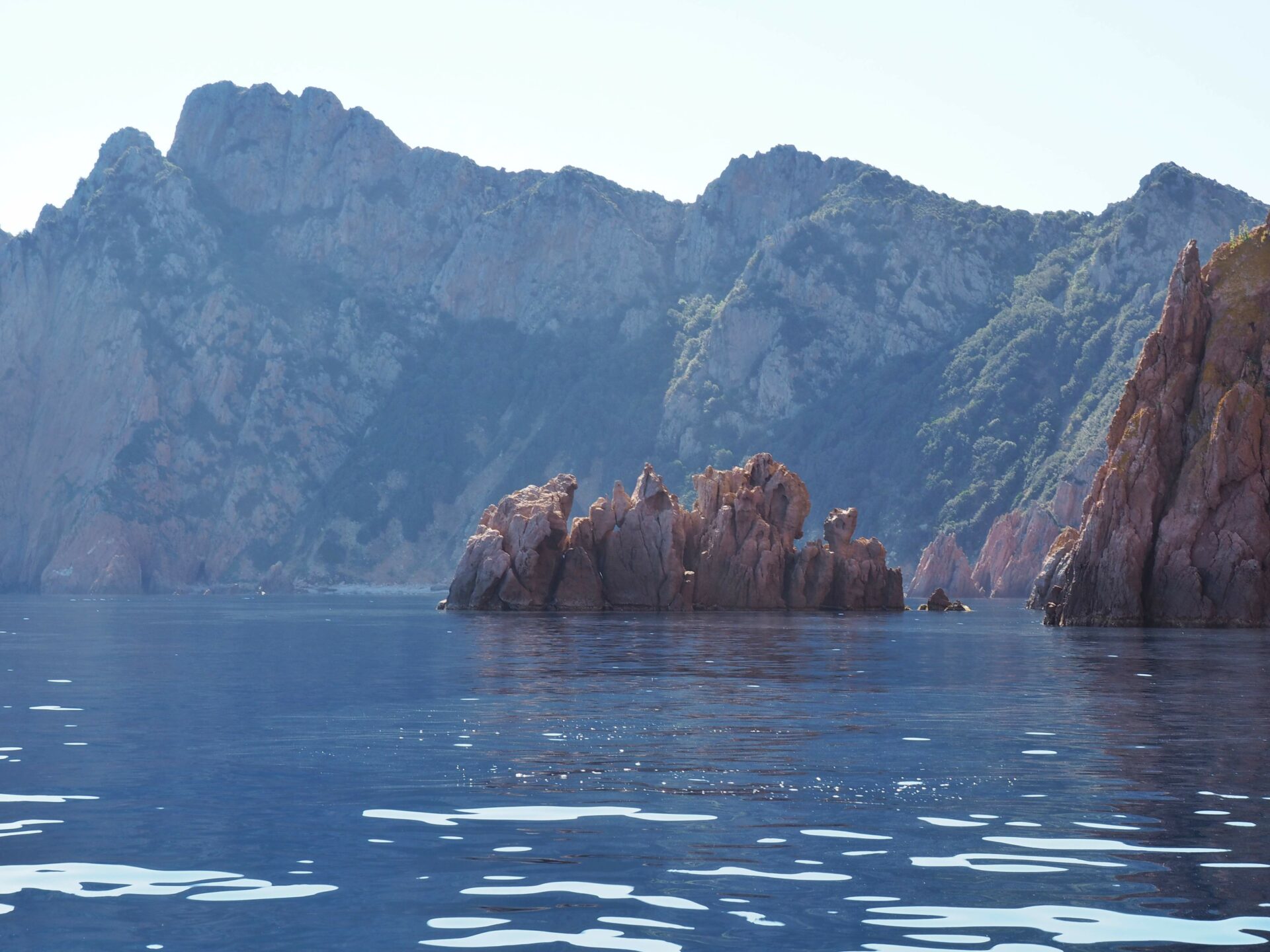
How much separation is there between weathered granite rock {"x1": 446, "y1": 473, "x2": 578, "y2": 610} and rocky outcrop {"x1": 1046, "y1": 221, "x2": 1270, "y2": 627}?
4628 centimetres

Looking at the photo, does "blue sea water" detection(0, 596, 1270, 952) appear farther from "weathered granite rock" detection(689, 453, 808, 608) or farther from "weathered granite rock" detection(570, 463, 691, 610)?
"weathered granite rock" detection(689, 453, 808, 608)

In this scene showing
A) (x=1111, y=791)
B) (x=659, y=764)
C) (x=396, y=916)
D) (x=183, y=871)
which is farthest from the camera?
(x=659, y=764)

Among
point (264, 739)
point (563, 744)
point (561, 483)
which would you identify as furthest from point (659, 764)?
point (561, 483)

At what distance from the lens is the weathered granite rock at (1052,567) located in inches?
5768

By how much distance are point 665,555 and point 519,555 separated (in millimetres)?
13397

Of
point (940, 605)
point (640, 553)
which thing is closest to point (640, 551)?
point (640, 553)

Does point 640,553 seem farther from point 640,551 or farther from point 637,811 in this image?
point 637,811

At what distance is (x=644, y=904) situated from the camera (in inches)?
816

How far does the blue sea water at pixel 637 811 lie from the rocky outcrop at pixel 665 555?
78.9 meters

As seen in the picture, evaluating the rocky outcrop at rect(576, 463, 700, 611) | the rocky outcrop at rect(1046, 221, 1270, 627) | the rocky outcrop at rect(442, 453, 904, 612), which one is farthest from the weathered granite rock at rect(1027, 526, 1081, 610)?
the rocky outcrop at rect(576, 463, 700, 611)

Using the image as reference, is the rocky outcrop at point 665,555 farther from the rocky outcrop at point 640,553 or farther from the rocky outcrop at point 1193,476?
the rocky outcrop at point 1193,476

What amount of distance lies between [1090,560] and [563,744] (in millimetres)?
78508

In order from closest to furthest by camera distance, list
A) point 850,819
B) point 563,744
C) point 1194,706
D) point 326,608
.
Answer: point 850,819 → point 563,744 → point 1194,706 → point 326,608

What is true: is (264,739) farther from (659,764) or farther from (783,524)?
(783,524)
